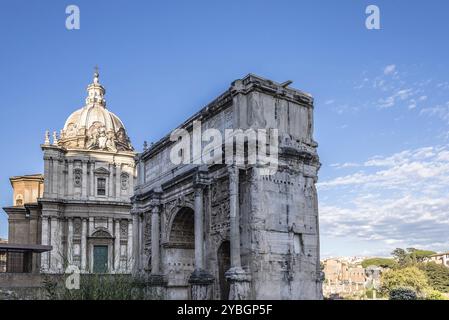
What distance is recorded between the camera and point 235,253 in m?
18.7

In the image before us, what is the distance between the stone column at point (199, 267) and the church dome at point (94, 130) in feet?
73.6

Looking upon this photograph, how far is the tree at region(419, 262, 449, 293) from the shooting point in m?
63.2

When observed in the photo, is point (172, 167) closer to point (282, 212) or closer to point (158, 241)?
point (158, 241)

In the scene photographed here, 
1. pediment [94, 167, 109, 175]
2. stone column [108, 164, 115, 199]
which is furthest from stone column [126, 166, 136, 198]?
pediment [94, 167, 109, 175]

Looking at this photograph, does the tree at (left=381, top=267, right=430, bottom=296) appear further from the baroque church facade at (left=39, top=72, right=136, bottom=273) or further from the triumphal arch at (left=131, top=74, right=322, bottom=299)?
the triumphal arch at (left=131, top=74, right=322, bottom=299)

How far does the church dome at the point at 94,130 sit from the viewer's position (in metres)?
42.8

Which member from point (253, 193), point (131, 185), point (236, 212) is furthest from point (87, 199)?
point (253, 193)

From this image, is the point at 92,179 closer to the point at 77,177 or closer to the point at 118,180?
the point at 77,177

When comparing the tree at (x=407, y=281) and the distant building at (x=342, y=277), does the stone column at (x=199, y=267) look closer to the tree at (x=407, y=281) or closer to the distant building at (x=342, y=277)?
the tree at (x=407, y=281)

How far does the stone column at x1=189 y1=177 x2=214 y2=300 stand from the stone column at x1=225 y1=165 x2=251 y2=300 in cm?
261

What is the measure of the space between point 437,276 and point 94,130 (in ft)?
150

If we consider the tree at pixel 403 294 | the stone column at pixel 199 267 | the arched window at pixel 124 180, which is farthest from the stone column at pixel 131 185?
the tree at pixel 403 294
